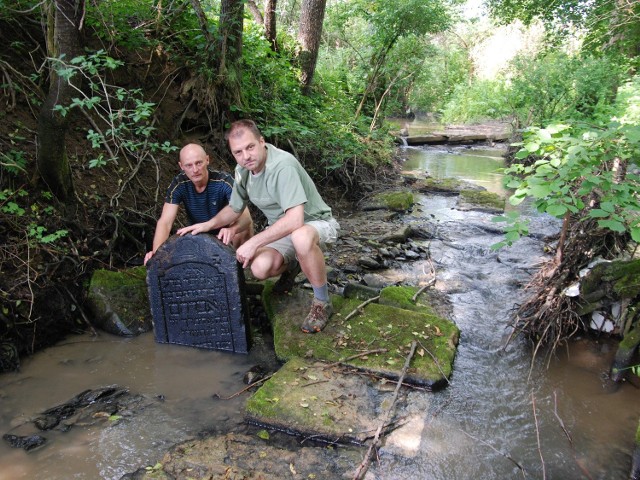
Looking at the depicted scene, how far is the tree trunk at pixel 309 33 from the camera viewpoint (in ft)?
29.7

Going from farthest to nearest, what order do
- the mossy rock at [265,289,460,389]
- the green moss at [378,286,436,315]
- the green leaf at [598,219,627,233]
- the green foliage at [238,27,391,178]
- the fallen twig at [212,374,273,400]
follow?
the green foliage at [238,27,391,178], the green moss at [378,286,436,315], the mossy rock at [265,289,460,389], the fallen twig at [212,374,273,400], the green leaf at [598,219,627,233]

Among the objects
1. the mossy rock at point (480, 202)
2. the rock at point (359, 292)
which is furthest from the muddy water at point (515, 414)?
Result: the mossy rock at point (480, 202)

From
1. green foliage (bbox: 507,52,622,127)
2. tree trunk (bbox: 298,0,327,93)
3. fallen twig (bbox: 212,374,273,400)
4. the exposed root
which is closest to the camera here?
fallen twig (bbox: 212,374,273,400)

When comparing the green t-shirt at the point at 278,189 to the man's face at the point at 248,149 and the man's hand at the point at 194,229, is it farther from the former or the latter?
the man's hand at the point at 194,229

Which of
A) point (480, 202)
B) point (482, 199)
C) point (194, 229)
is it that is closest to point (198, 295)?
point (194, 229)

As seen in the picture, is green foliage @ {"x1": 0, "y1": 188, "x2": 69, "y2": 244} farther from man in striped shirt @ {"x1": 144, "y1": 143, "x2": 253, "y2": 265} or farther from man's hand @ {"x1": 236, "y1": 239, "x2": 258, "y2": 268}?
man's hand @ {"x1": 236, "y1": 239, "x2": 258, "y2": 268}

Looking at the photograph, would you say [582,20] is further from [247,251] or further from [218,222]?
[247,251]

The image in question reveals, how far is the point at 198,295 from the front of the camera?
133 inches

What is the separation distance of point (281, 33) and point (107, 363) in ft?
26.6

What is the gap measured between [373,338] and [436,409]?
0.70m

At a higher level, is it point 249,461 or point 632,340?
point 632,340

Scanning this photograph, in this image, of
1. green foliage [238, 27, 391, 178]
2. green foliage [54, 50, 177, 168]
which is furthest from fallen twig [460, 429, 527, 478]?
green foliage [238, 27, 391, 178]

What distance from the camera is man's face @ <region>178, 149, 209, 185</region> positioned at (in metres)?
3.41

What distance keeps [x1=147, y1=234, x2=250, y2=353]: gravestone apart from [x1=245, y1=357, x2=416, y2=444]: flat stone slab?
616 mm
